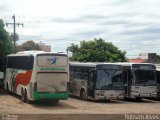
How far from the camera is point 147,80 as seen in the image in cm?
3069

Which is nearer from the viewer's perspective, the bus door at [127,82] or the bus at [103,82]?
the bus at [103,82]

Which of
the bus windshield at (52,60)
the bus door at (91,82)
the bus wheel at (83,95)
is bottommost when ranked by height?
the bus wheel at (83,95)

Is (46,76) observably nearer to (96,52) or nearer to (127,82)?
(127,82)

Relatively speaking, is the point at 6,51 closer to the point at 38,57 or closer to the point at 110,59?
the point at 38,57

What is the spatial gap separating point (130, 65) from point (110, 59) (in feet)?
77.9

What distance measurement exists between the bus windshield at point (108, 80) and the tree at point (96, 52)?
76.4ft

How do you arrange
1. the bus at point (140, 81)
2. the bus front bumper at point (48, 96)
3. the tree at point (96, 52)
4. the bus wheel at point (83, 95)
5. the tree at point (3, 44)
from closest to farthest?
1. the bus front bumper at point (48, 96)
2. the bus at point (140, 81)
3. the bus wheel at point (83, 95)
4. the tree at point (3, 44)
5. the tree at point (96, 52)

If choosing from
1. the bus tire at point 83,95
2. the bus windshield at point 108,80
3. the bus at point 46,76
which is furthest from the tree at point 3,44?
the bus windshield at point 108,80

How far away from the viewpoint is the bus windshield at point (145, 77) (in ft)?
100

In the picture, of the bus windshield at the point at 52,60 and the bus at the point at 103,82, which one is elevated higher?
the bus windshield at the point at 52,60

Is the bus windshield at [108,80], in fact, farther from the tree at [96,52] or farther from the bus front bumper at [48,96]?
the tree at [96,52]

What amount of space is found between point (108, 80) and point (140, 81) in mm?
2411

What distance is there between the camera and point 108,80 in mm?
29562

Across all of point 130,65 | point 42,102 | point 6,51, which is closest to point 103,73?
point 130,65
